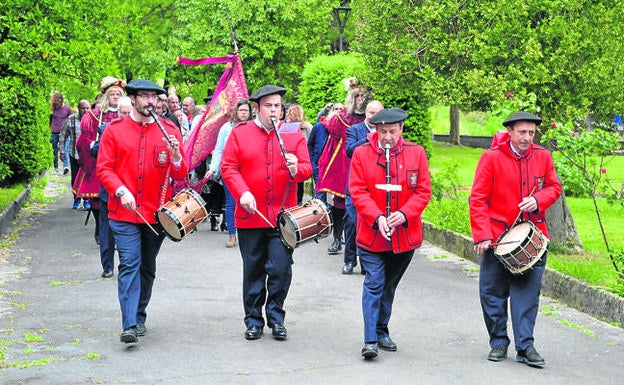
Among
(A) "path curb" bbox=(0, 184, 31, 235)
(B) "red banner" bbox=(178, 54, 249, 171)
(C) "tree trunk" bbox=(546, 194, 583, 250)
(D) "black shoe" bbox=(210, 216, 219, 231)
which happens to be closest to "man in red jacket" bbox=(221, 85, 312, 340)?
(C) "tree trunk" bbox=(546, 194, 583, 250)

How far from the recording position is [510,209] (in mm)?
8656

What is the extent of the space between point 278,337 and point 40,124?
51.6 ft

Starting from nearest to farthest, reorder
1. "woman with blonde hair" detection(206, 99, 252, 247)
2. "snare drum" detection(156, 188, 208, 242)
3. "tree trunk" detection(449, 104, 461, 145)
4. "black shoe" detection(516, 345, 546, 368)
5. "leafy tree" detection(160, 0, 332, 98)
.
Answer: "black shoe" detection(516, 345, 546, 368), "snare drum" detection(156, 188, 208, 242), "woman with blonde hair" detection(206, 99, 252, 247), "leafy tree" detection(160, 0, 332, 98), "tree trunk" detection(449, 104, 461, 145)

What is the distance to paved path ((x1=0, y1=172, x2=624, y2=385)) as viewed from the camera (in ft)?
26.3

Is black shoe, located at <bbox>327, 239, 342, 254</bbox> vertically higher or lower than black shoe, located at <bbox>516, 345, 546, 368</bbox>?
lower

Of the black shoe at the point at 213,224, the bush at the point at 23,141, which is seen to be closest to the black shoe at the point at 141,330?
the black shoe at the point at 213,224

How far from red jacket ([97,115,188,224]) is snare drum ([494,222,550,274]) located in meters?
2.62

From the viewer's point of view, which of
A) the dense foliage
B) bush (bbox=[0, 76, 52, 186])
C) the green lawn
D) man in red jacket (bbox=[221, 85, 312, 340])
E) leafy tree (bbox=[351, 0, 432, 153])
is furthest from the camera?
bush (bbox=[0, 76, 52, 186])

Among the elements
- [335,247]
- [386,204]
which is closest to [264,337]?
[386,204]

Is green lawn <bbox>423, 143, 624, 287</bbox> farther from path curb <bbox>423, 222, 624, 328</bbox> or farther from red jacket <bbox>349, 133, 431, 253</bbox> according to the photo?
red jacket <bbox>349, 133, 431, 253</bbox>

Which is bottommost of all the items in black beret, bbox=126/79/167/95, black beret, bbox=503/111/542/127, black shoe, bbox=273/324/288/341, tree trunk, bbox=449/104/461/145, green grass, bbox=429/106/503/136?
green grass, bbox=429/106/503/136

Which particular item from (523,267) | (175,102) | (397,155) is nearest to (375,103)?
(397,155)

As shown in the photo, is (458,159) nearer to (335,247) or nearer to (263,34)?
(263,34)

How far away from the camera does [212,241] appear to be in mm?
15805
